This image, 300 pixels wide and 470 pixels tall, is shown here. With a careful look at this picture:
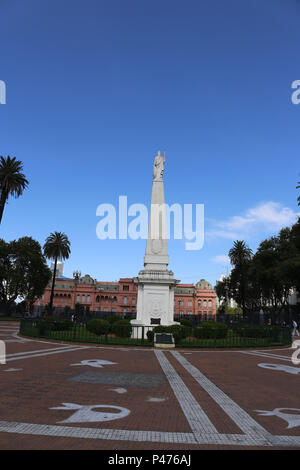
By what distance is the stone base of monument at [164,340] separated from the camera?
16.6 meters

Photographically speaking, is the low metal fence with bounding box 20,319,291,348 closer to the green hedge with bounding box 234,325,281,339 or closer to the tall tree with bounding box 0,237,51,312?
the green hedge with bounding box 234,325,281,339

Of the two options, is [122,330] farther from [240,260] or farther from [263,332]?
[240,260]

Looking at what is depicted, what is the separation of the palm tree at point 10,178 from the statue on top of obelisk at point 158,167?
16.3 m

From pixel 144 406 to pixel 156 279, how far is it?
56.3 ft

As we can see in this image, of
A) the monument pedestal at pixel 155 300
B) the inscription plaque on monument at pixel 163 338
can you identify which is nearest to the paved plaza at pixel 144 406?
the inscription plaque on monument at pixel 163 338

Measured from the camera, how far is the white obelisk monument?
75.5 feet

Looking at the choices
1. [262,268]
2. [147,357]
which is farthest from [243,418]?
[262,268]

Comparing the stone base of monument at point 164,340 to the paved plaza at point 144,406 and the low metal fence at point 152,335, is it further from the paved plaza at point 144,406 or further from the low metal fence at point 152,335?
the paved plaza at point 144,406

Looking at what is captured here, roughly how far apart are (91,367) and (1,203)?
2581 centimetres

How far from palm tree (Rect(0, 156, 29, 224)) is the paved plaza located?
2690 centimetres

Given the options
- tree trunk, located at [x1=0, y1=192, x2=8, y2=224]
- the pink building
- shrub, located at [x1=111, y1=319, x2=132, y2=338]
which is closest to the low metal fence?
shrub, located at [x1=111, y1=319, x2=132, y2=338]

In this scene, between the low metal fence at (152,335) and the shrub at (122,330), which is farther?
the shrub at (122,330)

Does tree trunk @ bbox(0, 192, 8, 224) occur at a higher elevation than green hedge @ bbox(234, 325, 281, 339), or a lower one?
higher
